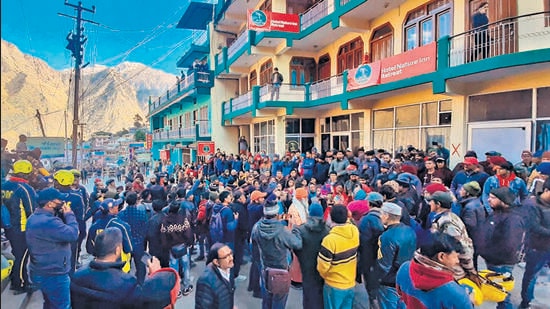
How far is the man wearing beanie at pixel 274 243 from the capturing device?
350 centimetres

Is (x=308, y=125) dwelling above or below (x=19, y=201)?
above

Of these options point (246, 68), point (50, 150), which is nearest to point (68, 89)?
point (50, 150)

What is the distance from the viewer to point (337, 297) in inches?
134

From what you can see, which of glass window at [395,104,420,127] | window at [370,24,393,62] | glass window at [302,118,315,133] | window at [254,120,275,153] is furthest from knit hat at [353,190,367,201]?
window at [254,120,275,153]

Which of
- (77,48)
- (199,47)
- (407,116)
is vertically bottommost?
(407,116)

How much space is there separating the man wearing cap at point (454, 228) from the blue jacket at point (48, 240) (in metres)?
4.08

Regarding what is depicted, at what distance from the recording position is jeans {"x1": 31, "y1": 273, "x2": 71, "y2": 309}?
3545 millimetres

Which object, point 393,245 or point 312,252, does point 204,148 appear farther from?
point 393,245

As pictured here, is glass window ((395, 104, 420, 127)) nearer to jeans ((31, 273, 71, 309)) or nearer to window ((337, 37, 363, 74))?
window ((337, 37, 363, 74))

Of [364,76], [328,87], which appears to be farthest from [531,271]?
[328,87]

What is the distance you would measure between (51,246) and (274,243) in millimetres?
2589

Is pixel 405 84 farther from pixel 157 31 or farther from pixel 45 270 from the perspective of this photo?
pixel 45 270

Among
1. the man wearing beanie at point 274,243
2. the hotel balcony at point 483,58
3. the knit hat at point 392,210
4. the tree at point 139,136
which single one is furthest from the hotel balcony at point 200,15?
the tree at point 139,136

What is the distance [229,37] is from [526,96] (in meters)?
19.6
